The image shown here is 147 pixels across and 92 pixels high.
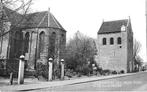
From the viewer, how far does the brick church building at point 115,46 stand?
49.7 metres

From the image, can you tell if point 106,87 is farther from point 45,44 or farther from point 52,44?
point 45,44

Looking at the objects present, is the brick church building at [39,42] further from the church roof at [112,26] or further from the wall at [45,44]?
the church roof at [112,26]

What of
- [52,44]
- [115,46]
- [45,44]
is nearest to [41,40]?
[45,44]

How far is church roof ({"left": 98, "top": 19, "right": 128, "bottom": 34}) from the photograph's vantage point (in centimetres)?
5172

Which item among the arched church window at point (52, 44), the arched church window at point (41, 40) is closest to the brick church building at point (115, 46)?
the arched church window at point (52, 44)

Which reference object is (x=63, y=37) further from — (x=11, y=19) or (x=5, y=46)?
(x=11, y=19)

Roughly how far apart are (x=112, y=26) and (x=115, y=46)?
21.0 ft

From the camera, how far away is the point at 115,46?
50969mm

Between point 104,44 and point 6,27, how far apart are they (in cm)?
3817

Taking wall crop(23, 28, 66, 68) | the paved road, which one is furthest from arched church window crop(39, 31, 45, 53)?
the paved road

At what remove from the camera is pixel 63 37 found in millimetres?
38781

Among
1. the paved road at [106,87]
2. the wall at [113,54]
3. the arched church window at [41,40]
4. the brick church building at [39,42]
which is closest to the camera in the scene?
the paved road at [106,87]

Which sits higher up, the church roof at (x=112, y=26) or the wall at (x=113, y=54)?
the church roof at (x=112, y=26)

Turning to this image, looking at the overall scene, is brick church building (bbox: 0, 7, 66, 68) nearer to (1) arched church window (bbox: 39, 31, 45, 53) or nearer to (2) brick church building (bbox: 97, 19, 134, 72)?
(1) arched church window (bbox: 39, 31, 45, 53)
